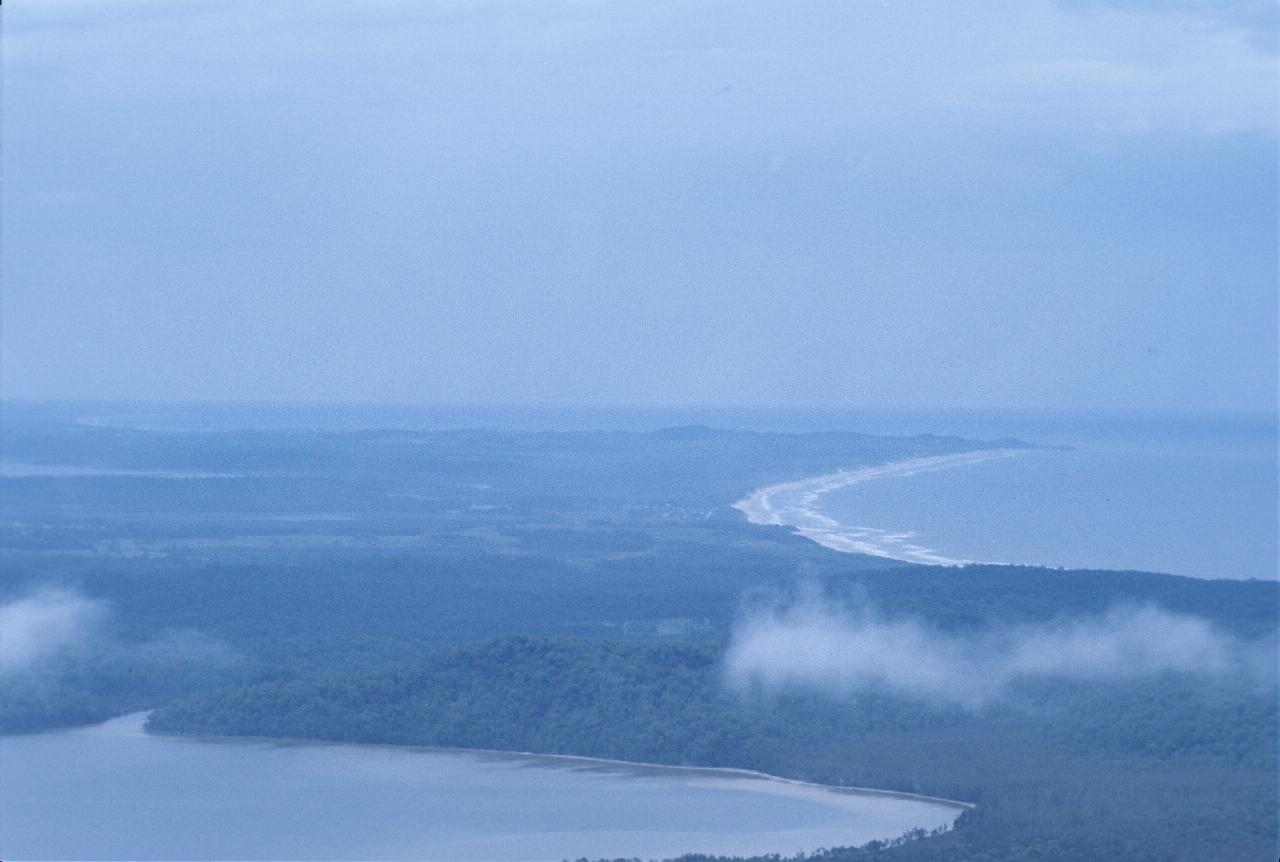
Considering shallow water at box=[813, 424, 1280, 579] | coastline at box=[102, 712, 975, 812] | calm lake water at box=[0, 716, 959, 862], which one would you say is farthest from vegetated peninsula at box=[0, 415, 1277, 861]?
shallow water at box=[813, 424, 1280, 579]

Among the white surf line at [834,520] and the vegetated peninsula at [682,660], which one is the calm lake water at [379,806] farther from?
the white surf line at [834,520]

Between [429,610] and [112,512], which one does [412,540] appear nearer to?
[429,610]

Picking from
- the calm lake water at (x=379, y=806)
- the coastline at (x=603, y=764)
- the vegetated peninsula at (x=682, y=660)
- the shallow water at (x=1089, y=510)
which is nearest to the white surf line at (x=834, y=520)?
the shallow water at (x=1089, y=510)

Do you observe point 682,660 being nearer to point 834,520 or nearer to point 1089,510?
point 834,520

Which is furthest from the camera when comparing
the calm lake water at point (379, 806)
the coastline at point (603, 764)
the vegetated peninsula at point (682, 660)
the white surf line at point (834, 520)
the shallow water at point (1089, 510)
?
the white surf line at point (834, 520)

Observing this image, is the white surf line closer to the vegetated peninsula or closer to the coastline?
the vegetated peninsula
